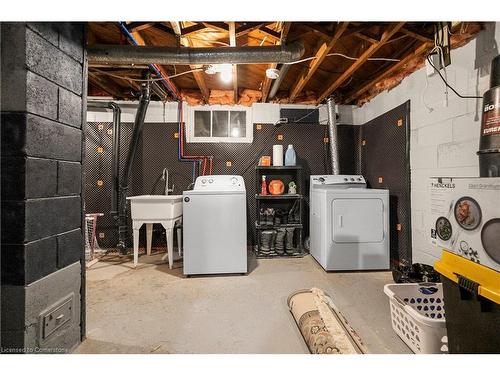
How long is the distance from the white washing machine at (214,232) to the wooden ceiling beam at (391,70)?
2.31m

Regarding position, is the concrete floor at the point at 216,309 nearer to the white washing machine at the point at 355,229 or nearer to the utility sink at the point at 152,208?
the white washing machine at the point at 355,229

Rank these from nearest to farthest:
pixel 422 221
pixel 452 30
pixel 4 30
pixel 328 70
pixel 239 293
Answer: pixel 4 30, pixel 452 30, pixel 239 293, pixel 422 221, pixel 328 70

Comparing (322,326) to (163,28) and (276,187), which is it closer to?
(276,187)

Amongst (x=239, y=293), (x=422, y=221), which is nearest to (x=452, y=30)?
(x=422, y=221)

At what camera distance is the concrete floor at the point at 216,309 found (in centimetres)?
154

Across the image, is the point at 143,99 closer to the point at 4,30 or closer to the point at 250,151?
the point at 250,151

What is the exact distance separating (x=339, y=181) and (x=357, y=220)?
731mm

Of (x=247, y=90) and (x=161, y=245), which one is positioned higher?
(x=247, y=90)

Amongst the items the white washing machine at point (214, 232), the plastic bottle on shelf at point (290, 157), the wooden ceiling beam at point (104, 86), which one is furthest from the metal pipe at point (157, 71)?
the plastic bottle on shelf at point (290, 157)

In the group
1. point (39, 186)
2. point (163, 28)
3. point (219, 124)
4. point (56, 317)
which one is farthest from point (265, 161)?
point (56, 317)

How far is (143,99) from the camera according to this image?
10.4 feet

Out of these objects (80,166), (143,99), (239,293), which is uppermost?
(143,99)

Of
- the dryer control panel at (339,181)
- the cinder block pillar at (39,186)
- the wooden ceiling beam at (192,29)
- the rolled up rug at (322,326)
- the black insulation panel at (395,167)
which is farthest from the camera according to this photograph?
the dryer control panel at (339,181)

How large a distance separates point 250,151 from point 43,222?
9.78ft
